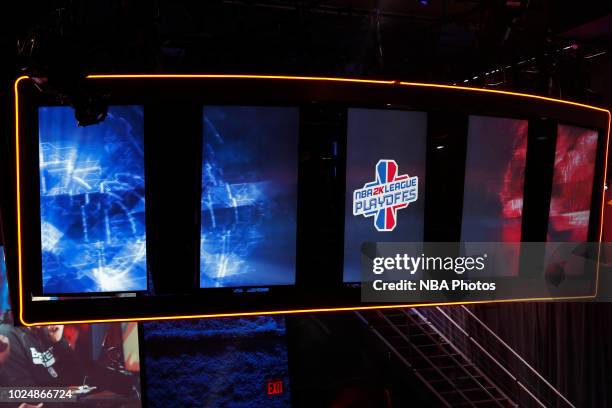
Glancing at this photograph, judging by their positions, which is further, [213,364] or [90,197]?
[213,364]

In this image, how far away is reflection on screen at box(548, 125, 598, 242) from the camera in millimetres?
5035

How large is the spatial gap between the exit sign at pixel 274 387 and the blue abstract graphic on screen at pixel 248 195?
4037mm

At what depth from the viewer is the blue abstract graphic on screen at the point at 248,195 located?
414cm

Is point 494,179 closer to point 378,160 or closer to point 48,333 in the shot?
point 378,160

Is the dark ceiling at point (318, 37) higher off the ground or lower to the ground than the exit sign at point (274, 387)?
higher

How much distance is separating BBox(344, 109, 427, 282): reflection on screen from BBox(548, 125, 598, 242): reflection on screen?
4.28 feet

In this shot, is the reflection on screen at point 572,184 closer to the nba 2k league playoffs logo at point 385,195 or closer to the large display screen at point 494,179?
the large display screen at point 494,179

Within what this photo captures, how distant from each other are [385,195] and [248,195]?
1062mm

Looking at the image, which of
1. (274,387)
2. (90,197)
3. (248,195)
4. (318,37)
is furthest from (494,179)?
(274,387)

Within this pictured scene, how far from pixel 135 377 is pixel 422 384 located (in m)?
3.83

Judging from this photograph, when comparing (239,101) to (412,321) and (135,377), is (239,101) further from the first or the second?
(412,321)

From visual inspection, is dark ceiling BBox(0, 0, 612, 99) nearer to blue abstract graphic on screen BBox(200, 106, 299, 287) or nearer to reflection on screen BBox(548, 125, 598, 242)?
blue abstract graphic on screen BBox(200, 106, 299, 287)

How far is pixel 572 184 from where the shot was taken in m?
5.14

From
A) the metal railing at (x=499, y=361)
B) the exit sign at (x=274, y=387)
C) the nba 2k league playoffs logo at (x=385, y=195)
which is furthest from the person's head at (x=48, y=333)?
the metal railing at (x=499, y=361)
